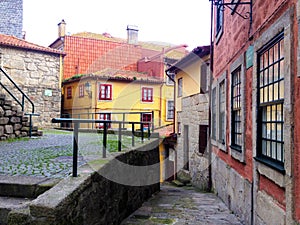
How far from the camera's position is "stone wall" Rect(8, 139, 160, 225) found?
8.14 feet

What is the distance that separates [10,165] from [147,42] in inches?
1335

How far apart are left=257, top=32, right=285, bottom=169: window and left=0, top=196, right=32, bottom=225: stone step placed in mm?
2732

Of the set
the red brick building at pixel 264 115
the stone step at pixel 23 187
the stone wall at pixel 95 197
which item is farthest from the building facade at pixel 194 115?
the stone step at pixel 23 187

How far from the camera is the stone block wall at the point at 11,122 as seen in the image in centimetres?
817

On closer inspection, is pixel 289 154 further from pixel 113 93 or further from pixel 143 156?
pixel 113 93

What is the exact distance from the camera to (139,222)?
15.8ft

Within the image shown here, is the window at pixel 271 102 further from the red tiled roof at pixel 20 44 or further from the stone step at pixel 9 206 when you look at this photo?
the red tiled roof at pixel 20 44

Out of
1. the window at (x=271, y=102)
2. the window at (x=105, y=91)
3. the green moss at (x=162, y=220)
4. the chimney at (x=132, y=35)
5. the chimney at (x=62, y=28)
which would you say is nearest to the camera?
the window at (x=271, y=102)

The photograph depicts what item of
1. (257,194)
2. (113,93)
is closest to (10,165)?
(257,194)

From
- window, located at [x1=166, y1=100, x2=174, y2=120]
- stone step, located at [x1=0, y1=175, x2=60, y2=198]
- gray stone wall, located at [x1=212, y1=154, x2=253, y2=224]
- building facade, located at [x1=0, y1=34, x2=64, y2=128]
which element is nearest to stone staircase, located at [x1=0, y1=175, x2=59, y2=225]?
stone step, located at [x1=0, y1=175, x2=60, y2=198]

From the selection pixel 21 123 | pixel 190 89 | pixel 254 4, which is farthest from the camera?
pixel 190 89

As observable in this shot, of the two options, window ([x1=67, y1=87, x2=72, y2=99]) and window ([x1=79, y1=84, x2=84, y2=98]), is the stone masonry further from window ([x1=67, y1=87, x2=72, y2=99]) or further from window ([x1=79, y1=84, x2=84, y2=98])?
window ([x1=67, y1=87, x2=72, y2=99])

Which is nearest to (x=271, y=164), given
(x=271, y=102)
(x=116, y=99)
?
(x=271, y=102)

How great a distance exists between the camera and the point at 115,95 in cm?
2356
